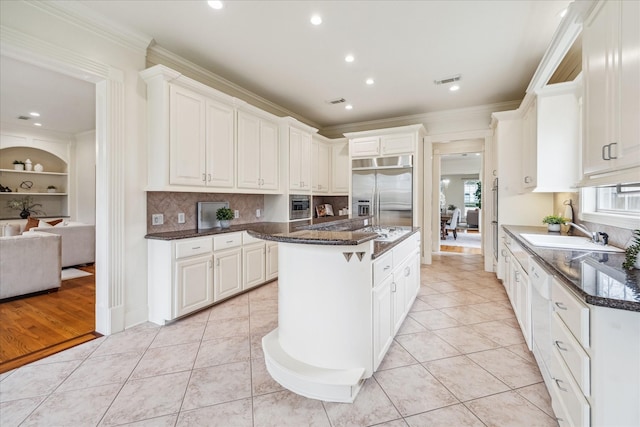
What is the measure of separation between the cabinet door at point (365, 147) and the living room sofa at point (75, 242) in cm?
518

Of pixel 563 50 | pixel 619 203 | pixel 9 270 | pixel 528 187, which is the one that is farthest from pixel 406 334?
pixel 9 270

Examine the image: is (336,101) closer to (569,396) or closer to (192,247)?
(192,247)

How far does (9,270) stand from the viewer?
11.5 ft

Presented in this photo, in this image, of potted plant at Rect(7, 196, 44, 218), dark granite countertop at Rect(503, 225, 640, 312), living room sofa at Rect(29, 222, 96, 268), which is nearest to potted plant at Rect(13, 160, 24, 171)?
potted plant at Rect(7, 196, 44, 218)

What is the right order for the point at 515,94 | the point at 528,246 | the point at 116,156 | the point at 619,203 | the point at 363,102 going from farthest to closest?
the point at 363,102, the point at 515,94, the point at 116,156, the point at 619,203, the point at 528,246

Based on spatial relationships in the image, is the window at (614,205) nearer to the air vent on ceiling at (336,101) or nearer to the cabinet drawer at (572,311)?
the cabinet drawer at (572,311)

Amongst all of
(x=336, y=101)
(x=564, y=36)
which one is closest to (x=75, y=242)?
(x=336, y=101)

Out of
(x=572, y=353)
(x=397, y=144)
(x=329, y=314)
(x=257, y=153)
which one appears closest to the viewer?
(x=572, y=353)

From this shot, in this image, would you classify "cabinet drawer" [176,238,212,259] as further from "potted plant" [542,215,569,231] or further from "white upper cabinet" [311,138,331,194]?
"potted plant" [542,215,569,231]

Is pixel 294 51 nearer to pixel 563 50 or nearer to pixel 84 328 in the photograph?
pixel 563 50

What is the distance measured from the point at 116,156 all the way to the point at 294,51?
2121mm

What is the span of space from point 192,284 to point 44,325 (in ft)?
4.85

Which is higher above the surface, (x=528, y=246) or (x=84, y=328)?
(x=528, y=246)

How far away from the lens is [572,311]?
4.14 feet
